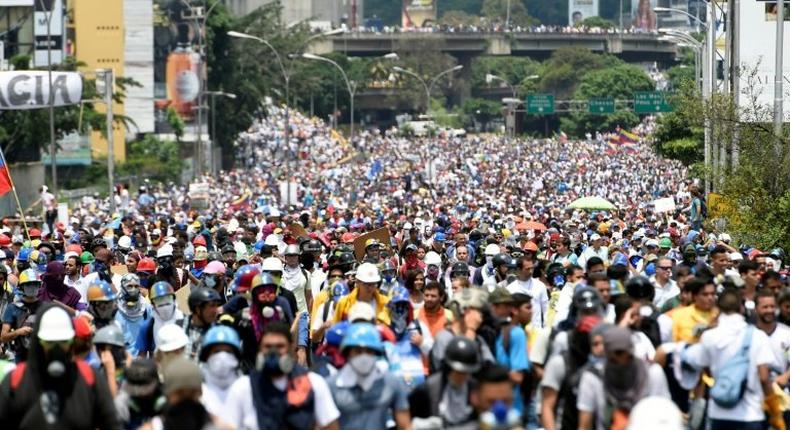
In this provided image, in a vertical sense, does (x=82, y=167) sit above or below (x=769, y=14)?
below

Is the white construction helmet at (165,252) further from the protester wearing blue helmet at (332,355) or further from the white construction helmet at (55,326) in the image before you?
the white construction helmet at (55,326)

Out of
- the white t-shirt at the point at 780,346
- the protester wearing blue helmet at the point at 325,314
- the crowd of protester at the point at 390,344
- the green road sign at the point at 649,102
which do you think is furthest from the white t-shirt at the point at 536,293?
the green road sign at the point at 649,102

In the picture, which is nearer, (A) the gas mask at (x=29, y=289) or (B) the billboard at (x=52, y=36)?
(A) the gas mask at (x=29, y=289)

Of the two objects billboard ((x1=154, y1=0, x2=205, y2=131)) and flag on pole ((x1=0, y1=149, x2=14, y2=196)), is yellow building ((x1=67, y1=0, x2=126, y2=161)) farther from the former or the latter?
flag on pole ((x1=0, y1=149, x2=14, y2=196))

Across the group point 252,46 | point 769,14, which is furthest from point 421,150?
point 769,14

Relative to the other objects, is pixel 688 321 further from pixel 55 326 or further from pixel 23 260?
pixel 23 260

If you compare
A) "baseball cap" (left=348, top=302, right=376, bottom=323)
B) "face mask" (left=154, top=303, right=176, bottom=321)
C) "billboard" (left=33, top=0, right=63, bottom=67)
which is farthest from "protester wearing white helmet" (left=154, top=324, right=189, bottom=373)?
"billboard" (left=33, top=0, right=63, bottom=67)

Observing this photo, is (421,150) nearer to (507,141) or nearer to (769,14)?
(507,141)
